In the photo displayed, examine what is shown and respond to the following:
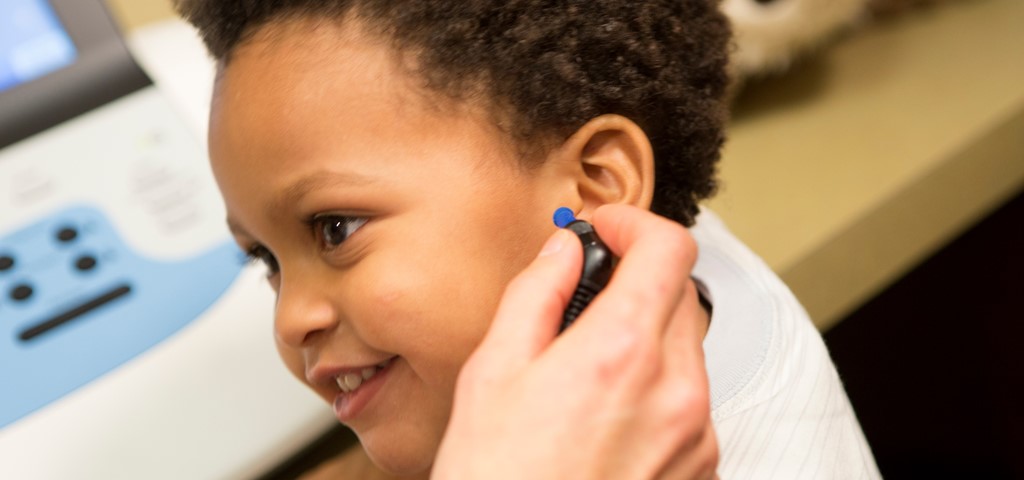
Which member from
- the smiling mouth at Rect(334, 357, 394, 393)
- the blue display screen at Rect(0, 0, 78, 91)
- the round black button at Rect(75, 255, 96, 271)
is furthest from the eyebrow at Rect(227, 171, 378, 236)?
the blue display screen at Rect(0, 0, 78, 91)

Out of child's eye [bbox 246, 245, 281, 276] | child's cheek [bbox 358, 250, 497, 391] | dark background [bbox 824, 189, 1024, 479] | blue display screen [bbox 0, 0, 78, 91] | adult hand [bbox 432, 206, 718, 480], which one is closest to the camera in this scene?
adult hand [bbox 432, 206, 718, 480]

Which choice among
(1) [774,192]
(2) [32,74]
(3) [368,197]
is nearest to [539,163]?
(3) [368,197]

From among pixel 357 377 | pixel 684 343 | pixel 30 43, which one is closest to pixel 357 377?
pixel 357 377

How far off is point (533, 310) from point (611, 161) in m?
0.17

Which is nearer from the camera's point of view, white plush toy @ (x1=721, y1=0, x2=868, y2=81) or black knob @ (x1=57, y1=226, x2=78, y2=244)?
black knob @ (x1=57, y1=226, x2=78, y2=244)

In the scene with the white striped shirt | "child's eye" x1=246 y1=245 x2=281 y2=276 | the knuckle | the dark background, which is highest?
the knuckle

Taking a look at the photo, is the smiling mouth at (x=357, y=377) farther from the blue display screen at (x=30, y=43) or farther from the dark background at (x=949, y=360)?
the dark background at (x=949, y=360)

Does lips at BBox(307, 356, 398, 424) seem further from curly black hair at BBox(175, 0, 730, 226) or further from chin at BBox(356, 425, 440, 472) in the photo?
curly black hair at BBox(175, 0, 730, 226)

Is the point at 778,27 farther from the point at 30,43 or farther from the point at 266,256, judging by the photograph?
the point at 30,43

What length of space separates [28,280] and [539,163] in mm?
361

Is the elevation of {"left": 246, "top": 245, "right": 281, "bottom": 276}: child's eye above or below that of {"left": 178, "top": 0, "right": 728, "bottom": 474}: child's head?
below

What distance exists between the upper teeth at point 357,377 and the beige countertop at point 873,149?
32cm

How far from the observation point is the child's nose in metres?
0.52

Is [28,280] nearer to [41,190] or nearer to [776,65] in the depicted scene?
[41,190]
